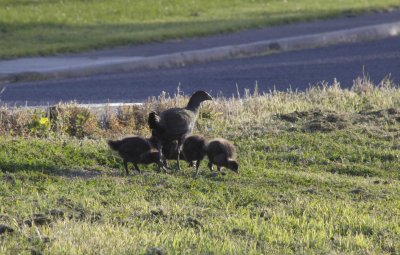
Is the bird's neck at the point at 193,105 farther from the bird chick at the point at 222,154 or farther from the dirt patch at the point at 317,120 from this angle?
the dirt patch at the point at 317,120

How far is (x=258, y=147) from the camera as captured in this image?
33.3 feet

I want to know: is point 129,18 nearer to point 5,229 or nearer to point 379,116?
point 379,116

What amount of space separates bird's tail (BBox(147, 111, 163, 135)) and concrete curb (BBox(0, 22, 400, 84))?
25.7 ft

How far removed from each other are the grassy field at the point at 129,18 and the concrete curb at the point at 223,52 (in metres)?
1.66

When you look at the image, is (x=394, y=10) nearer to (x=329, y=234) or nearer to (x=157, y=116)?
(x=157, y=116)

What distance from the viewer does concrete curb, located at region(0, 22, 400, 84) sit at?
17.2 metres

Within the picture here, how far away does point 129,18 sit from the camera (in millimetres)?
23500

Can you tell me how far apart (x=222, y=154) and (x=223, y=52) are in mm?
10340

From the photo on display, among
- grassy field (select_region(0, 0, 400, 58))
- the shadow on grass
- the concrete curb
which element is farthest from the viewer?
grassy field (select_region(0, 0, 400, 58))

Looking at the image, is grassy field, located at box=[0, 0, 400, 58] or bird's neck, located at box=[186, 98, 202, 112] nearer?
bird's neck, located at box=[186, 98, 202, 112]

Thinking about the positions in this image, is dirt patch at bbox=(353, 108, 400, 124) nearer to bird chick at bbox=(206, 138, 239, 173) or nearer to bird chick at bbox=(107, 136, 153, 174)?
bird chick at bbox=(206, 138, 239, 173)

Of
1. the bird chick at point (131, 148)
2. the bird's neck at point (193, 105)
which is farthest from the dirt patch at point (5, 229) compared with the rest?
the bird's neck at point (193, 105)

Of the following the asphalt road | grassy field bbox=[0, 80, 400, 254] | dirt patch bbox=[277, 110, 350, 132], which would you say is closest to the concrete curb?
the asphalt road

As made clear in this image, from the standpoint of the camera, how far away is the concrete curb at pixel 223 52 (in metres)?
17.2
